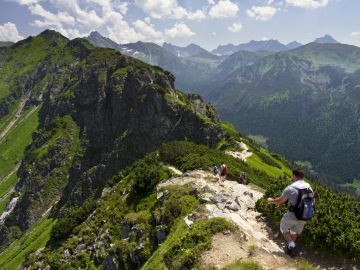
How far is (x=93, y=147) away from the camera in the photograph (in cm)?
19138

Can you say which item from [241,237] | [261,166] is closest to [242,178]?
[241,237]

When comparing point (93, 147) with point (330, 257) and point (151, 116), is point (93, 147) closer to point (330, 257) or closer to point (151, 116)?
point (151, 116)

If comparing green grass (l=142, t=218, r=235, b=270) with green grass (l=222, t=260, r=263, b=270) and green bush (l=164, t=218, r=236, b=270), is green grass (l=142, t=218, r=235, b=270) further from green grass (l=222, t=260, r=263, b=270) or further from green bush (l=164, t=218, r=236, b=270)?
green grass (l=222, t=260, r=263, b=270)

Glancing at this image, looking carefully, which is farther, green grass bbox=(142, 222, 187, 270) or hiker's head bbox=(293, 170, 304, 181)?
green grass bbox=(142, 222, 187, 270)

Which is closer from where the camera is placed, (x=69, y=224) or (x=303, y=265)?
(x=303, y=265)

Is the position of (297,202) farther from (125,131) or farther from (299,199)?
(125,131)

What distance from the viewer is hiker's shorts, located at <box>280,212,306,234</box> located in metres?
20.8

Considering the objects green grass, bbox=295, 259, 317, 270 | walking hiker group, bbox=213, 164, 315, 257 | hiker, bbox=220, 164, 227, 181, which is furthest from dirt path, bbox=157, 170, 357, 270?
hiker, bbox=220, 164, 227, 181

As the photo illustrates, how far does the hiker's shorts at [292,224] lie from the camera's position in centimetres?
2075

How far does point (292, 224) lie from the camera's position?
20891 mm

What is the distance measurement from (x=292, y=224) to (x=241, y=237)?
185 inches

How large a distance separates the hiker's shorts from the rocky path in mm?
1797

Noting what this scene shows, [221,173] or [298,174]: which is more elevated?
[298,174]

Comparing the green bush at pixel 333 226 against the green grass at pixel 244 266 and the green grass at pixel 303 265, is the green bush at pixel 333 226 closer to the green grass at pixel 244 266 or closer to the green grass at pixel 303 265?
the green grass at pixel 303 265
